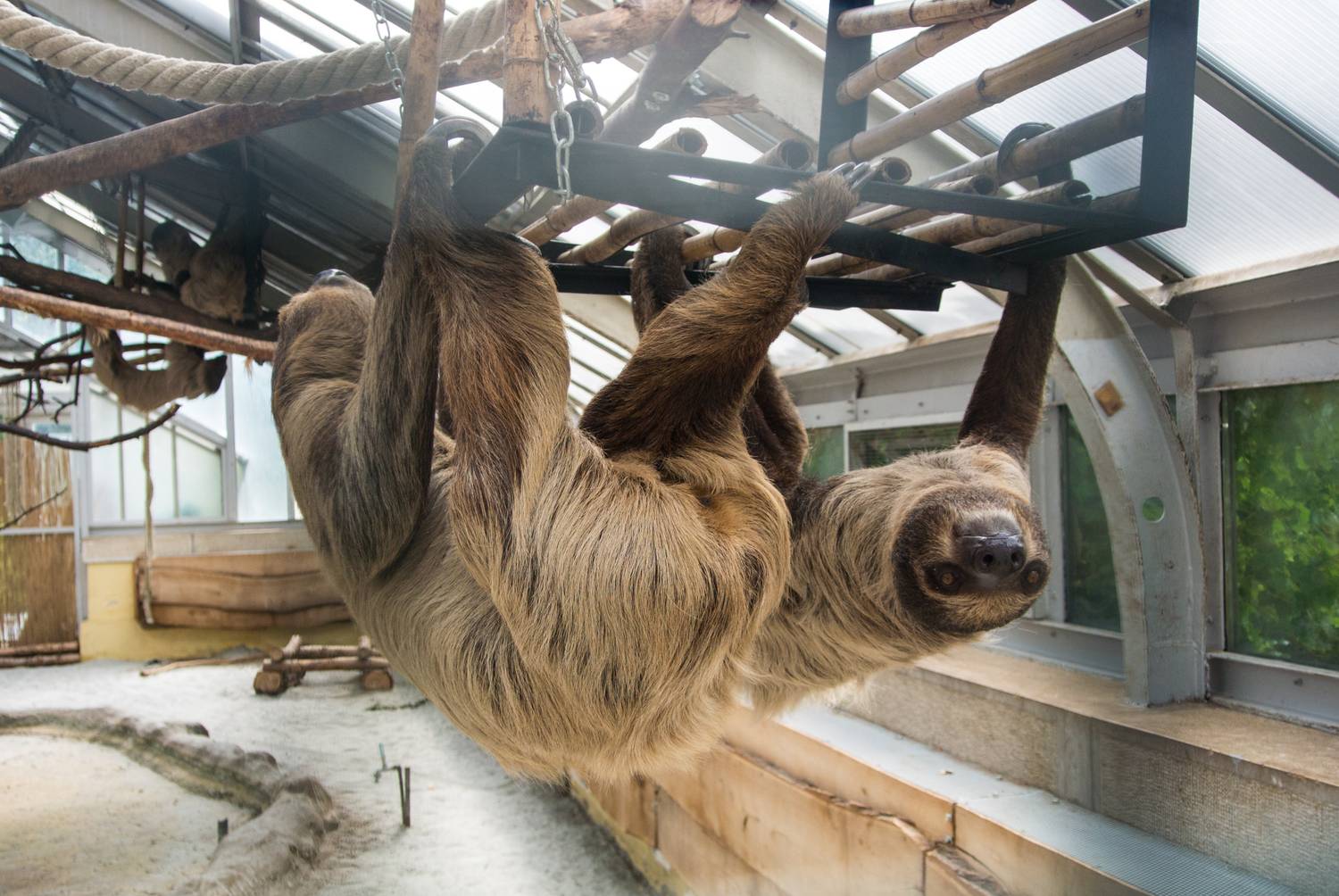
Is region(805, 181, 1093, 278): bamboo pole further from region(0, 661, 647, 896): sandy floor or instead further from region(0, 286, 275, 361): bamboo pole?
region(0, 661, 647, 896): sandy floor

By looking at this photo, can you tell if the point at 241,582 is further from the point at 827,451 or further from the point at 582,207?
the point at 582,207

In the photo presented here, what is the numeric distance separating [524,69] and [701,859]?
536cm

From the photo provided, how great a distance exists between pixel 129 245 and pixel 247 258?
454 centimetres

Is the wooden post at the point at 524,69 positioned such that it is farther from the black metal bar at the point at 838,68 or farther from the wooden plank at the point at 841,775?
the wooden plank at the point at 841,775

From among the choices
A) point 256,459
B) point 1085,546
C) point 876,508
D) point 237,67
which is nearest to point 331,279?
point 237,67

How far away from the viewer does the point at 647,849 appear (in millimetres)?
6758

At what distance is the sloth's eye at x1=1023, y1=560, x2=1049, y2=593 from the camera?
2.26 metres

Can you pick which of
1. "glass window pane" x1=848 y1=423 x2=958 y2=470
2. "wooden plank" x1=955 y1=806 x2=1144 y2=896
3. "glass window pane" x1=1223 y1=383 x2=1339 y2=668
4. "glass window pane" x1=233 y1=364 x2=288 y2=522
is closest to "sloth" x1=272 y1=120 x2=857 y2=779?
"wooden plank" x1=955 y1=806 x2=1144 y2=896

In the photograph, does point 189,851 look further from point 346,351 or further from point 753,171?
point 753,171

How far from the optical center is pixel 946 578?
2262 millimetres

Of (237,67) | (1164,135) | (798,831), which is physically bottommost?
(798,831)

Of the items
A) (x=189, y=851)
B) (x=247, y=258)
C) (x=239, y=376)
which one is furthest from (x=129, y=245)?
(x=189, y=851)

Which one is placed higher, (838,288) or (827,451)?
(838,288)

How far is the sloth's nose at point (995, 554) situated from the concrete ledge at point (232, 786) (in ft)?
16.0
